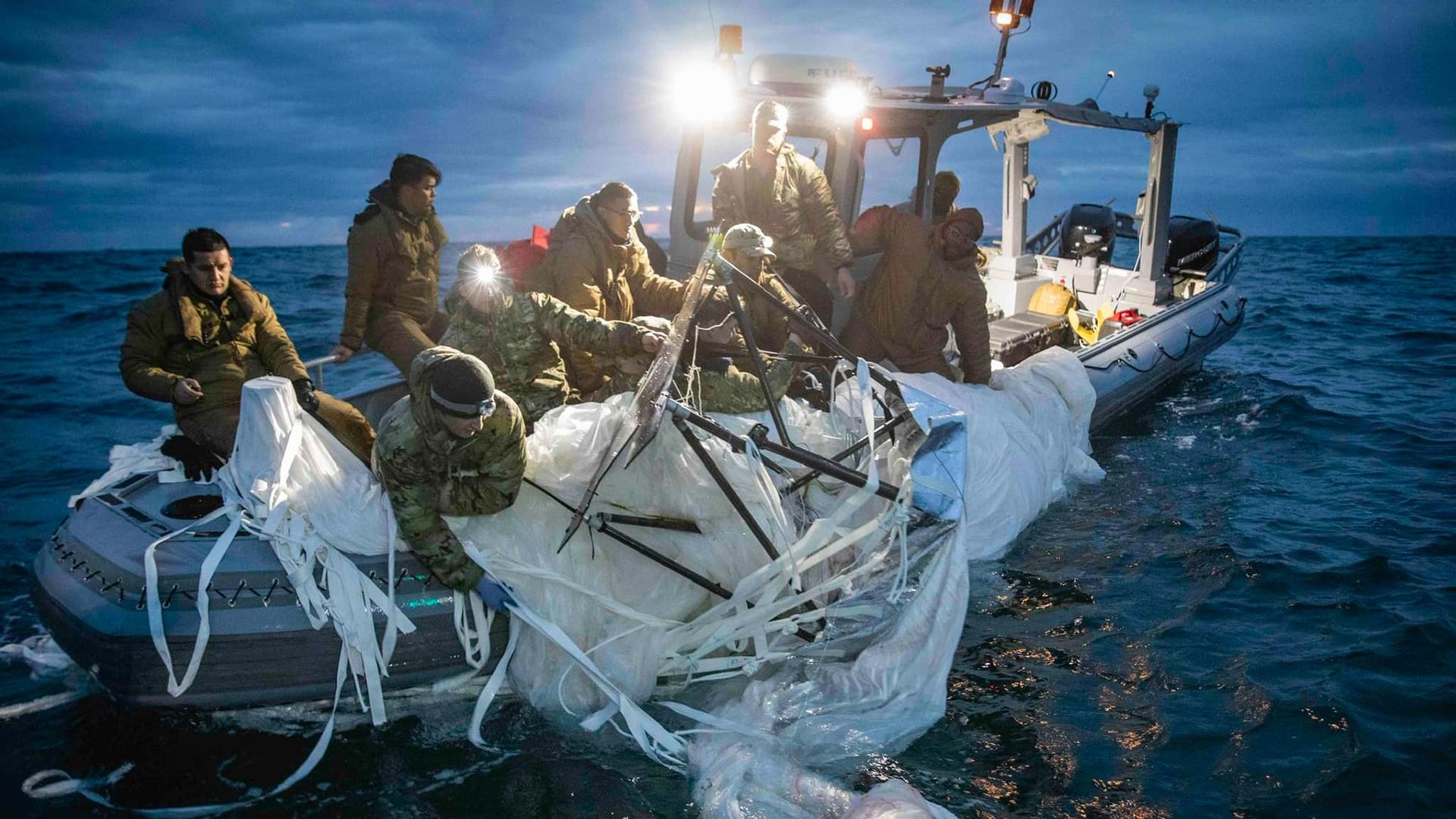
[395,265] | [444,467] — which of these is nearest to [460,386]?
[444,467]

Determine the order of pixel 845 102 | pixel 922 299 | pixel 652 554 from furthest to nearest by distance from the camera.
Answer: pixel 845 102, pixel 922 299, pixel 652 554

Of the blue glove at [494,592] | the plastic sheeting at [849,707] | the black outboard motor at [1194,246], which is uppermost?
the black outboard motor at [1194,246]

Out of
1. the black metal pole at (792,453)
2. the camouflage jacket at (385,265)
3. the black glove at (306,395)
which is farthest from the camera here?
the camouflage jacket at (385,265)

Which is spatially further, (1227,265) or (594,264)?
(1227,265)

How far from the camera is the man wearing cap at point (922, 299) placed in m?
5.46

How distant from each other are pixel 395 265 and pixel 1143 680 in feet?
15.1

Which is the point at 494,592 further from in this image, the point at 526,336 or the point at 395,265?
the point at 395,265

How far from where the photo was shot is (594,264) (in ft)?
14.9

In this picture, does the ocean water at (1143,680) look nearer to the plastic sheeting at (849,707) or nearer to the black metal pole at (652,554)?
the plastic sheeting at (849,707)

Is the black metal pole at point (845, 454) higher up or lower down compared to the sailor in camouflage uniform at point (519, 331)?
lower down

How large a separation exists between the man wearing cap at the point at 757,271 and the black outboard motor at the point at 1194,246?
787cm

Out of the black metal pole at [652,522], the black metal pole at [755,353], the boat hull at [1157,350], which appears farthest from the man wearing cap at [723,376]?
the boat hull at [1157,350]

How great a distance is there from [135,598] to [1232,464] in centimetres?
808

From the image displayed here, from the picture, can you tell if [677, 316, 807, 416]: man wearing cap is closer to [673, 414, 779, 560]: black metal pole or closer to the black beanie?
[673, 414, 779, 560]: black metal pole
